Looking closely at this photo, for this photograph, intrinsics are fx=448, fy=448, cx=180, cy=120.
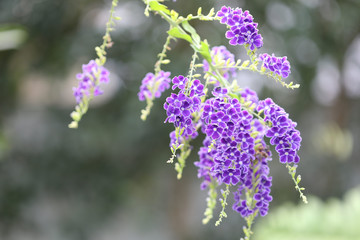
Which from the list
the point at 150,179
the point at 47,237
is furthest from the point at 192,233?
the point at 47,237

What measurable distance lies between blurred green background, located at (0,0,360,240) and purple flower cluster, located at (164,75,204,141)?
3332 mm

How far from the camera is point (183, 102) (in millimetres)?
1118

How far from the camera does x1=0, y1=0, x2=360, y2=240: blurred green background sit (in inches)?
193

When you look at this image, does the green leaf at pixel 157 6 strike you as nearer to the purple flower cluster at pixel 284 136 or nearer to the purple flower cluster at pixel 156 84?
the purple flower cluster at pixel 156 84

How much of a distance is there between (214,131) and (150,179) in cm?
500

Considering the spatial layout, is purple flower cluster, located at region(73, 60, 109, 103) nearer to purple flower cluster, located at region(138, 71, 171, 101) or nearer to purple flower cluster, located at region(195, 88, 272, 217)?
purple flower cluster, located at region(138, 71, 171, 101)

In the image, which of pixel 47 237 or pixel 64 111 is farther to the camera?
pixel 47 237

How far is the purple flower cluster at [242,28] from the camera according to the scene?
1.15 meters

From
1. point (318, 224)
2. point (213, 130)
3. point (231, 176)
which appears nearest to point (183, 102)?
point (213, 130)

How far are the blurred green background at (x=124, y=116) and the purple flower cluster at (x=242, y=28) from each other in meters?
3.28

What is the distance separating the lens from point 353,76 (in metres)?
5.62

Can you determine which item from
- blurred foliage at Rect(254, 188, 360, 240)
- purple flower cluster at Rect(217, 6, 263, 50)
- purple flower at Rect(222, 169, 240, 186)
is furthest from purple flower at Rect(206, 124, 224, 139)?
blurred foliage at Rect(254, 188, 360, 240)

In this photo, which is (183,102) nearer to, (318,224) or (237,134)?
(237,134)

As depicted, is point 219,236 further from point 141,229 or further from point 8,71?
point 8,71
